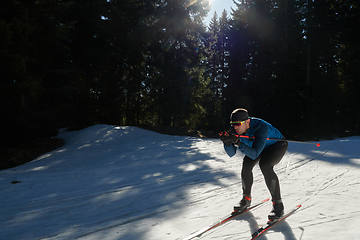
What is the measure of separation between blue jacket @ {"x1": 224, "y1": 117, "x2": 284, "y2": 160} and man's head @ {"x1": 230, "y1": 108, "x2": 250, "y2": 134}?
4.7 inches

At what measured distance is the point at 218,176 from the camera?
21.4 feet

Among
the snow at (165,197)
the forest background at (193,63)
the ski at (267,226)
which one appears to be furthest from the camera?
the forest background at (193,63)

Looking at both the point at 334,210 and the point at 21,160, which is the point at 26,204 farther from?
the point at 21,160

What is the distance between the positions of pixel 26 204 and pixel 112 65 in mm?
20295

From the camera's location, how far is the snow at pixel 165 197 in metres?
3.28

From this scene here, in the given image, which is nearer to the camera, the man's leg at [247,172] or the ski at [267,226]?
the ski at [267,226]

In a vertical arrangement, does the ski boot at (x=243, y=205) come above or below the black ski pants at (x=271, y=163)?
below

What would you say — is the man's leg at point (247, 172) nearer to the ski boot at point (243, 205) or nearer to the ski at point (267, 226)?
the ski boot at point (243, 205)

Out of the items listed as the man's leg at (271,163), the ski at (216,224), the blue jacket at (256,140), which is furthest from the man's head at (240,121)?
the ski at (216,224)

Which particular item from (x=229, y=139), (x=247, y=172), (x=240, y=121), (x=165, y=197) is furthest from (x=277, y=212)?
(x=165, y=197)

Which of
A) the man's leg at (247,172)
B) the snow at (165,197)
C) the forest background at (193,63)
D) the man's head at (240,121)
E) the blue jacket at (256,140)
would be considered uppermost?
the forest background at (193,63)

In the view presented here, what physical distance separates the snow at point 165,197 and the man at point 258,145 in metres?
0.55

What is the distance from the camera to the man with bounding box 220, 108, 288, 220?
11.0ft

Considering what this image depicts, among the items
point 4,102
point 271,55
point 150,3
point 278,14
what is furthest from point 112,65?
point 278,14
